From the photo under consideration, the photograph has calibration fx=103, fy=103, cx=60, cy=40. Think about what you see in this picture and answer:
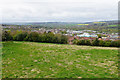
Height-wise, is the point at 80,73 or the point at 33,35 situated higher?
the point at 33,35

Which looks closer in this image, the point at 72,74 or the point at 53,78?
the point at 53,78

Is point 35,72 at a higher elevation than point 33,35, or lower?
lower

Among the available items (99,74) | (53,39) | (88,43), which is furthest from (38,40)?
(99,74)

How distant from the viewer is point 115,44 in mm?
25516

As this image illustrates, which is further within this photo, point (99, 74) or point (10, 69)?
point (10, 69)

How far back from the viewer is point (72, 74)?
20.8ft

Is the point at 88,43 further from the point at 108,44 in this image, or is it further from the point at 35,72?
the point at 35,72

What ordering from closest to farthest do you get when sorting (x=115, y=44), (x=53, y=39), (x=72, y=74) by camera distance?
(x=72, y=74)
(x=115, y=44)
(x=53, y=39)

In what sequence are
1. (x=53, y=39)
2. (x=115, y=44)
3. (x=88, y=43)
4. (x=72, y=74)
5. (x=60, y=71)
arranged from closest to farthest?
(x=72, y=74)
(x=60, y=71)
(x=115, y=44)
(x=88, y=43)
(x=53, y=39)

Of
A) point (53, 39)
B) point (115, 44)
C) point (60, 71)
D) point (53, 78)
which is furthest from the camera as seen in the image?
point (53, 39)

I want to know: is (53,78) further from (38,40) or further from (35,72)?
(38,40)

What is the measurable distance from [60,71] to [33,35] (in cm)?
2657

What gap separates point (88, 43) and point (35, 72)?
2318 cm

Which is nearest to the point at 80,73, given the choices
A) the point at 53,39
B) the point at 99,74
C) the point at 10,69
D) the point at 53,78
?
the point at 99,74
